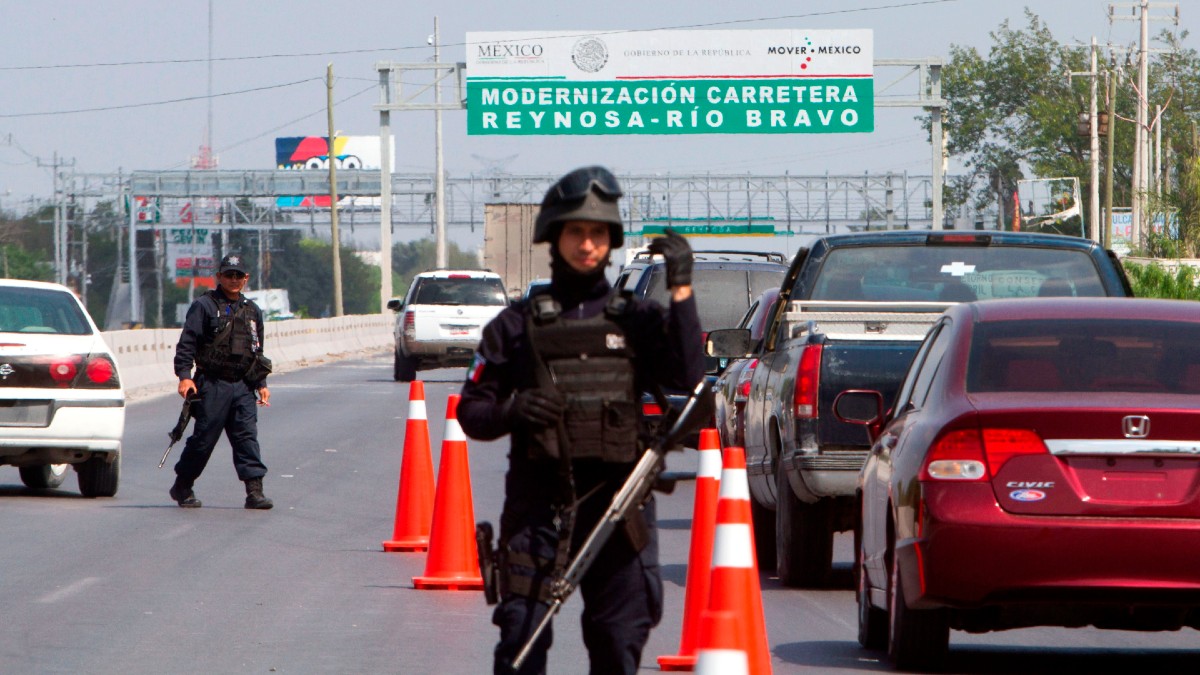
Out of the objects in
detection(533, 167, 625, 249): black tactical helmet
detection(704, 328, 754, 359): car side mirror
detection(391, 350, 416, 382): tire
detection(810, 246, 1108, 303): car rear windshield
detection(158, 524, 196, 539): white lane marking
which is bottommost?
detection(391, 350, 416, 382): tire

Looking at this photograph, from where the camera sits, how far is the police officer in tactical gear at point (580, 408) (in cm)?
550

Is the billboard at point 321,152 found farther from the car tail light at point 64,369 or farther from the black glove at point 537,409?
the black glove at point 537,409

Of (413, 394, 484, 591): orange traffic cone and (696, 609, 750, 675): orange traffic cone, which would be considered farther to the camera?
(413, 394, 484, 591): orange traffic cone

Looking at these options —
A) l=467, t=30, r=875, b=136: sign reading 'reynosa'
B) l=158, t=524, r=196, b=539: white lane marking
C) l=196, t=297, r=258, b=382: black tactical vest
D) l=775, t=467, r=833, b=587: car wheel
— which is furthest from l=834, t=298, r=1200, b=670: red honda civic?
l=467, t=30, r=875, b=136: sign reading 'reynosa'

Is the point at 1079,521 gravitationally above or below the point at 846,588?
above

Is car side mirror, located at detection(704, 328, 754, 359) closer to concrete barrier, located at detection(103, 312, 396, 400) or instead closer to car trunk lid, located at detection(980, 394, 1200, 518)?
car trunk lid, located at detection(980, 394, 1200, 518)

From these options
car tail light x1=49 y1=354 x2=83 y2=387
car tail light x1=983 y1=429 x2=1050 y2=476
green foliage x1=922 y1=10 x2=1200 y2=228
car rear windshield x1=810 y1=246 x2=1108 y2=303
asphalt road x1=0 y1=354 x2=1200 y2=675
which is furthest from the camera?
green foliage x1=922 y1=10 x2=1200 y2=228

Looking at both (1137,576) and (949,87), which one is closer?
(1137,576)

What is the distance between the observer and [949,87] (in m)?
102

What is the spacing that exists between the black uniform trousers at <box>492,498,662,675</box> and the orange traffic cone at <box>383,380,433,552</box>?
6249mm

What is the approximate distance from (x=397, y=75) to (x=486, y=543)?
49.8 meters

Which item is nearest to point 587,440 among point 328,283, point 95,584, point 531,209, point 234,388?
point 95,584

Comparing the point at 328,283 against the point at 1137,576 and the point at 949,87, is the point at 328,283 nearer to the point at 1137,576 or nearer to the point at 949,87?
the point at 949,87

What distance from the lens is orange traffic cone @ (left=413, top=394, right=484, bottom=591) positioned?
10586 mm
